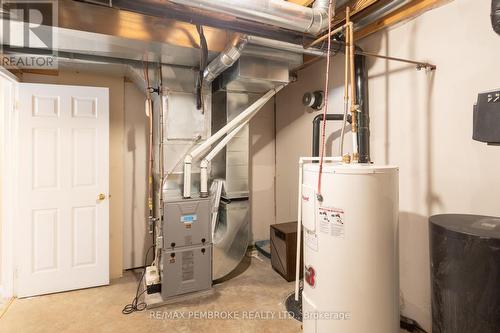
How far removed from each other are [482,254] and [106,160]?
3183mm

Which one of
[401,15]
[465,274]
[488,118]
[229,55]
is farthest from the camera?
[229,55]

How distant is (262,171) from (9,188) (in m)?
3.00

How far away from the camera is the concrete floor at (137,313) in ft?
6.98

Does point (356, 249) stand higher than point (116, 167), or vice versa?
point (116, 167)

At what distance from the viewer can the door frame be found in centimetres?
258

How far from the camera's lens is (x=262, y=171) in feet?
13.4

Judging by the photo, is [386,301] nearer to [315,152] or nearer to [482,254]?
[482,254]

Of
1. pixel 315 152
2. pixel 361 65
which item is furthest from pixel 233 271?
pixel 361 65

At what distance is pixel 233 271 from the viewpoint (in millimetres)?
3174

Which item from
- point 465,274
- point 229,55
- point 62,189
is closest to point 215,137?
point 229,55

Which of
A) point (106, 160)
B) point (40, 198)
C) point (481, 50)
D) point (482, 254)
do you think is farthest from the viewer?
point (106, 160)

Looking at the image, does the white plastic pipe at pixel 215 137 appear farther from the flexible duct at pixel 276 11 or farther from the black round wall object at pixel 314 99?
the flexible duct at pixel 276 11

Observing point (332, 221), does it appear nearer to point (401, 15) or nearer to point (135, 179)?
point (401, 15)

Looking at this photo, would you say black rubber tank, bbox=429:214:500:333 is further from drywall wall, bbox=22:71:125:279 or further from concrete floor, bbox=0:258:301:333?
drywall wall, bbox=22:71:125:279
